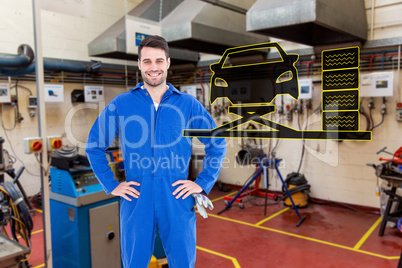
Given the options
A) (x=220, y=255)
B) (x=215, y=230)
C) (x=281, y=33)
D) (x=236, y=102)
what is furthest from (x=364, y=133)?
(x=215, y=230)

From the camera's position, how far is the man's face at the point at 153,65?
3.26ft

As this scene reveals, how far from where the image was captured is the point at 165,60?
3.34ft

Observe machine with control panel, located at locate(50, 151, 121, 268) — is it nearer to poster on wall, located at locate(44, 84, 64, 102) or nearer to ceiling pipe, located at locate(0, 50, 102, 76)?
ceiling pipe, located at locate(0, 50, 102, 76)

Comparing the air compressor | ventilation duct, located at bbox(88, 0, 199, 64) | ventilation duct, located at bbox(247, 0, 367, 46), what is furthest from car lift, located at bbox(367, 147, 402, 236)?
ventilation duct, located at bbox(88, 0, 199, 64)

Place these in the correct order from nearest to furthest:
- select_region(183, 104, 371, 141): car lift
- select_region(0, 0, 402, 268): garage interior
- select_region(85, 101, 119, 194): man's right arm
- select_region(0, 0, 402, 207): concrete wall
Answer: select_region(183, 104, 371, 141): car lift
select_region(85, 101, 119, 194): man's right arm
select_region(0, 0, 402, 268): garage interior
select_region(0, 0, 402, 207): concrete wall

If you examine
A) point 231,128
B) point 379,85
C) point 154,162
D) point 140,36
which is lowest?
point 154,162

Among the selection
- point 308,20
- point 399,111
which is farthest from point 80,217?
point 399,111

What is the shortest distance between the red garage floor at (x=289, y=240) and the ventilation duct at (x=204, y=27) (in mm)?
1492

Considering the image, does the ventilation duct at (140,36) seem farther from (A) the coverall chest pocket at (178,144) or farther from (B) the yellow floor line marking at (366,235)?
(B) the yellow floor line marking at (366,235)

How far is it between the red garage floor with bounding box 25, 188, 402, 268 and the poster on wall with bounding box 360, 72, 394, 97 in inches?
65.5

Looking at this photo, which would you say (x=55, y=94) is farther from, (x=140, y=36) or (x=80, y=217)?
(x=140, y=36)

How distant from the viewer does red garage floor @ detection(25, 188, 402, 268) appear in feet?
10.9

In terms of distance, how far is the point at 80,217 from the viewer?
247 cm

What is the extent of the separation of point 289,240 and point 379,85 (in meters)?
1.99
